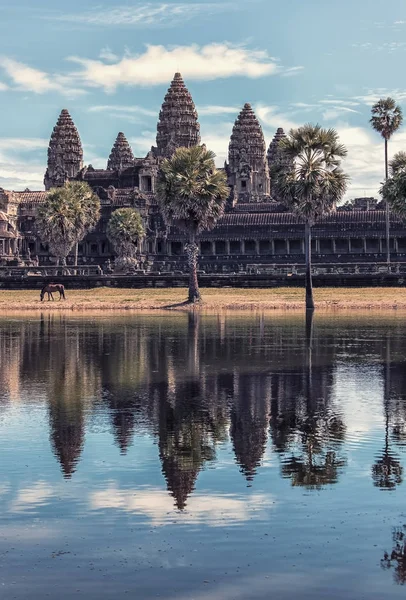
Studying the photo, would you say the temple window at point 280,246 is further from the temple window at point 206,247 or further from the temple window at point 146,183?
the temple window at point 146,183

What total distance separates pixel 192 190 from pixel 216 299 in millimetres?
8904

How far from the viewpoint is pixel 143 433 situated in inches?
813

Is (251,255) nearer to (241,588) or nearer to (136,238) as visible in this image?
(136,238)

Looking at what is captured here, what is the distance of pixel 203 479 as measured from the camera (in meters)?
16.6

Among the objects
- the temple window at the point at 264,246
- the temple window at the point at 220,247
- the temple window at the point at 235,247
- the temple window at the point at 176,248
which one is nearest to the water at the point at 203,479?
the temple window at the point at 264,246

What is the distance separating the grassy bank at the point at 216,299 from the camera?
233ft

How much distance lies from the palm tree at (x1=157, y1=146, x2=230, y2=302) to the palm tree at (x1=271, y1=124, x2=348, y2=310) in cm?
467

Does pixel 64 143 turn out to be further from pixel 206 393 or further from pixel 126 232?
pixel 206 393

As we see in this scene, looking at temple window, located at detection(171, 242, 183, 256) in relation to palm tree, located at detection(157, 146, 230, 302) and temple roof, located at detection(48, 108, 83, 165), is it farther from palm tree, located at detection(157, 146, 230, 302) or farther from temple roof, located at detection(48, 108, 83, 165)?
palm tree, located at detection(157, 146, 230, 302)

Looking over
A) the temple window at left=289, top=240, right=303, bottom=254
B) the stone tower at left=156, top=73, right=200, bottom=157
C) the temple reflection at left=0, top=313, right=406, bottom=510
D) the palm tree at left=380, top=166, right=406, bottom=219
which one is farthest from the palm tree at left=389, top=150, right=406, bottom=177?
the stone tower at left=156, top=73, right=200, bottom=157

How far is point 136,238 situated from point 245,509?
122312mm

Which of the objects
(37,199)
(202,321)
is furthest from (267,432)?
(37,199)

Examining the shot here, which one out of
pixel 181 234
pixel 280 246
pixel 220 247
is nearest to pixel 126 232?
pixel 181 234

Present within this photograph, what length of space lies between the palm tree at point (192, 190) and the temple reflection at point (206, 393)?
23.7 m
